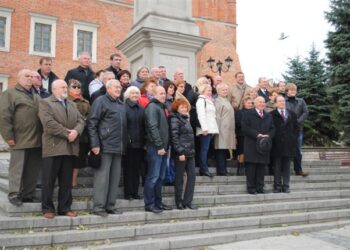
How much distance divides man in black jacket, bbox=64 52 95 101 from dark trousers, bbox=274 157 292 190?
395cm

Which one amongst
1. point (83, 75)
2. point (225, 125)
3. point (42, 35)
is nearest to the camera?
point (83, 75)

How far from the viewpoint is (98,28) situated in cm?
2878

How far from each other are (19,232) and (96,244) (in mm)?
1002

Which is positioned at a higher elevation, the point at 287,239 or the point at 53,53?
the point at 53,53

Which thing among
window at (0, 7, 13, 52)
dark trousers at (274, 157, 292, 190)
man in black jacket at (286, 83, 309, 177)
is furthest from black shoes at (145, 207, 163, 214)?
window at (0, 7, 13, 52)

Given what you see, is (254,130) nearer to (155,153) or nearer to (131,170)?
(155,153)

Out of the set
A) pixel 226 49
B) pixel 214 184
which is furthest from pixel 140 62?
pixel 226 49

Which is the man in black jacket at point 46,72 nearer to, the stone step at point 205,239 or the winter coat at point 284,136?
the stone step at point 205,239

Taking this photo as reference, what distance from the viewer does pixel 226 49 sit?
3469 cm

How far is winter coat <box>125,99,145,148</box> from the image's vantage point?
236 inches

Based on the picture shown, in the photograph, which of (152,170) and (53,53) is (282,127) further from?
(53,53)

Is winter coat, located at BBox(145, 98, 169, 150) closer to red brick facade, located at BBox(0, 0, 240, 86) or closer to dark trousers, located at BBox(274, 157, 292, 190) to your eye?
dark trousers, located at BBox(274, 157, 292, 190)

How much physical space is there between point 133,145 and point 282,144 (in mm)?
3293

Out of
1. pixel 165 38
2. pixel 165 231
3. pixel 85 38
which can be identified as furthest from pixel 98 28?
pixel 165 231
